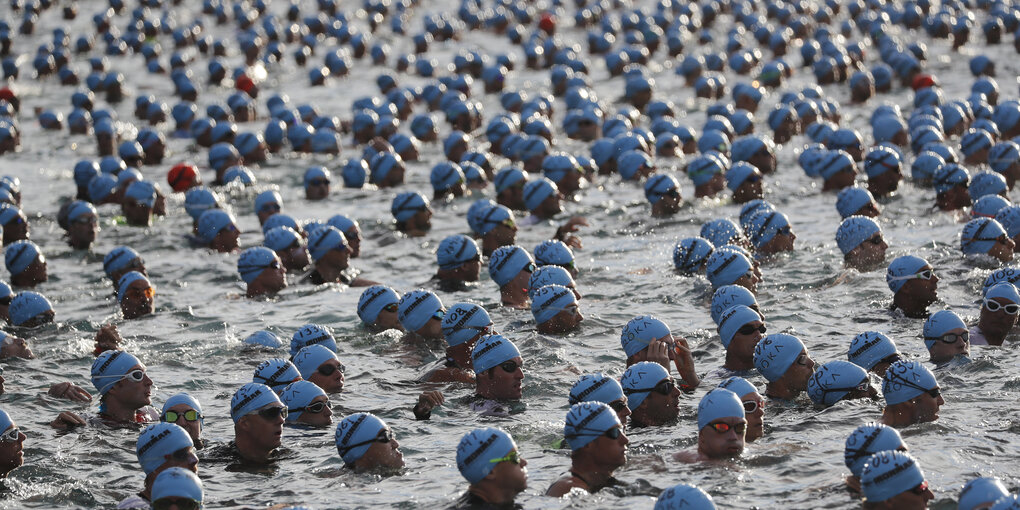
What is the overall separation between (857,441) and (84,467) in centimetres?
766

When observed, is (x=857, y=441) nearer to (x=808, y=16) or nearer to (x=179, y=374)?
(x=179, y=374)

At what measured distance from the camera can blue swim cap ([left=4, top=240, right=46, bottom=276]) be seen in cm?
2003

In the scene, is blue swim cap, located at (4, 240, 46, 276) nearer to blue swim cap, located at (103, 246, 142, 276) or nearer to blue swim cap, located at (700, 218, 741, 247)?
blue swim cap, located at (103, 246, 142, 276)

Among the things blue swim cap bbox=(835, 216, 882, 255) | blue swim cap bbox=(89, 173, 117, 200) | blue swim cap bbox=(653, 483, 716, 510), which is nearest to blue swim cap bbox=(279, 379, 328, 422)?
blue swim cap bbox=(653, 483, 716, 510)

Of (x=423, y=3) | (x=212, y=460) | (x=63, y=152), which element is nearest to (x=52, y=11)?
(x=423, y=3)

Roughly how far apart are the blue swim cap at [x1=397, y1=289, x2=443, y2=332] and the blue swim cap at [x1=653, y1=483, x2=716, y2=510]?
6763 mm

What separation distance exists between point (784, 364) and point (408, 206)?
10653mm

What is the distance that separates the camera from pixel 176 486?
10.5 m

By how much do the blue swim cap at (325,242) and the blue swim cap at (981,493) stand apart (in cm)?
1207

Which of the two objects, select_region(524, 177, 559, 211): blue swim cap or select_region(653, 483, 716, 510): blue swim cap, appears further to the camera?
select_region(524, 177, 559, 211): blue swim cap

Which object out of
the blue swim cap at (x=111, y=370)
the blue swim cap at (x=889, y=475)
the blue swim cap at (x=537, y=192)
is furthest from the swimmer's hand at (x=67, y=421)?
the blue swim cap at (x=537, y=192)

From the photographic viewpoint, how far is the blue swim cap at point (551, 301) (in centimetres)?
1620

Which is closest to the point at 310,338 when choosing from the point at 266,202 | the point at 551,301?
the point at 551,301

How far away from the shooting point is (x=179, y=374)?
1627cm
